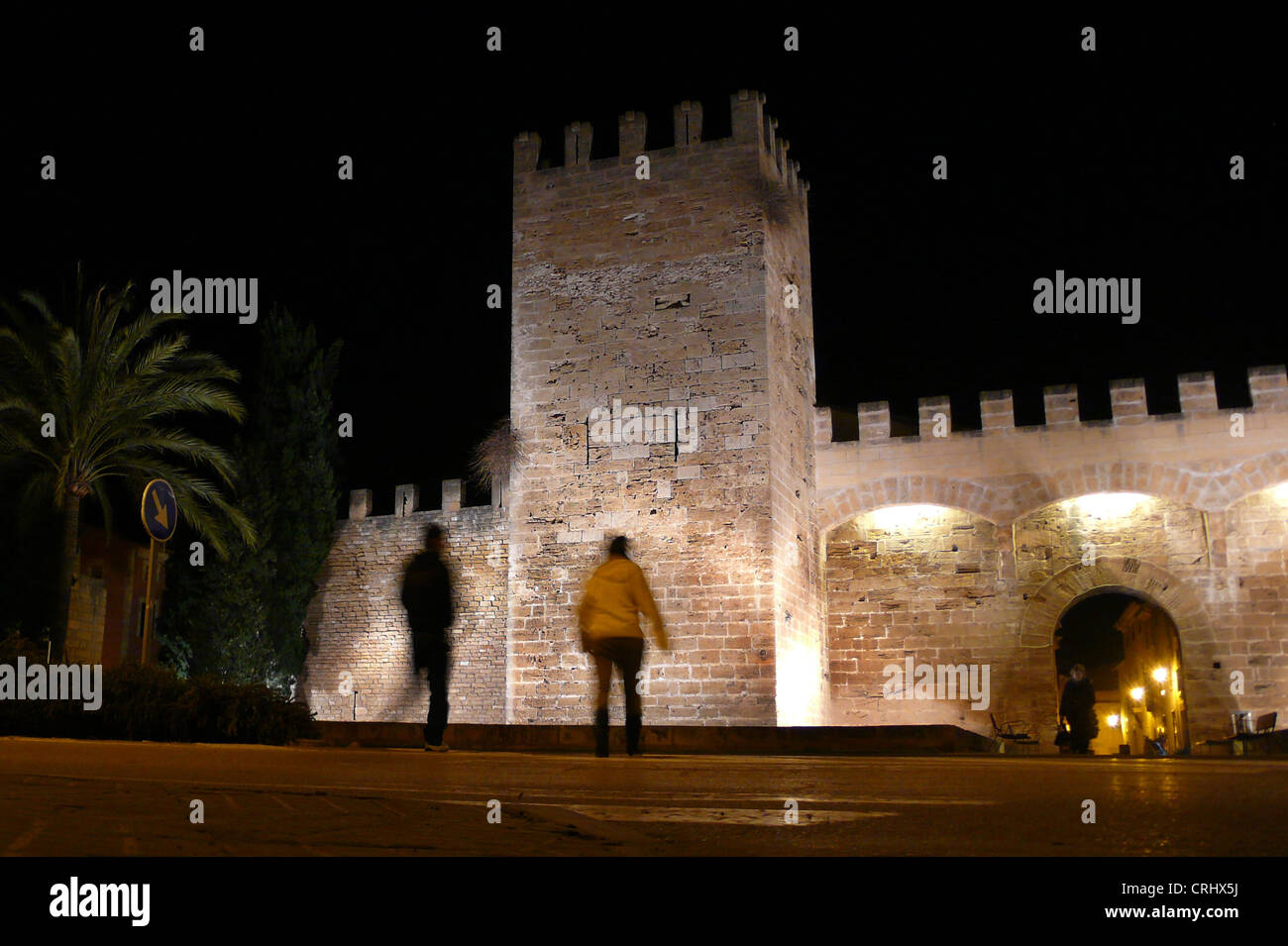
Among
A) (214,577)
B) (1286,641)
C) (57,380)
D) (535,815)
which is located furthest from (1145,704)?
(535,815)

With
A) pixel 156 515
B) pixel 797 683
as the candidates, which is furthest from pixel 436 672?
pixel 797 683

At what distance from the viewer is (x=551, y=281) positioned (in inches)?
552

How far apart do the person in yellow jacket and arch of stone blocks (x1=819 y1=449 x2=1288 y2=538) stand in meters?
8.59

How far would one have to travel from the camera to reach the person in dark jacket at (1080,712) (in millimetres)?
10922

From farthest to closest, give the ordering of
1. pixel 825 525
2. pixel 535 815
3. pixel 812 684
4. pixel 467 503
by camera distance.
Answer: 1. pixel 467 503
2. pixel 825 525
3. pixel 812 684
4. pixel 535 815

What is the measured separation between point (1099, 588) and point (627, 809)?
A: 1261 cm

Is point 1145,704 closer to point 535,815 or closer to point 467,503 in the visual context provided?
point 467,503

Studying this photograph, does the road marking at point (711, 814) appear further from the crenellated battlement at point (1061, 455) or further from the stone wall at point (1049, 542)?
the crenellated battlement at point (1061, 455)

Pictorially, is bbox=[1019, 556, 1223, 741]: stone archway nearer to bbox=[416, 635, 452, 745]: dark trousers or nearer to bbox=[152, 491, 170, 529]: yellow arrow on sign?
bbox=[416, 635, 452, 745]: dark trousers

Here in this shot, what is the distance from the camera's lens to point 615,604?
679 centimetres

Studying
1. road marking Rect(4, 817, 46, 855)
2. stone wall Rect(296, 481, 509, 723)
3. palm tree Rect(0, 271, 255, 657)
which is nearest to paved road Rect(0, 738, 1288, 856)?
road marking Rect(4, 817, 46, 855)

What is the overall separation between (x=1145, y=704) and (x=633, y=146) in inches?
651

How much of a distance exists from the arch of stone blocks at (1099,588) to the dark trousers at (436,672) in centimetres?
942

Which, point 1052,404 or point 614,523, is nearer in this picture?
point 614,523
